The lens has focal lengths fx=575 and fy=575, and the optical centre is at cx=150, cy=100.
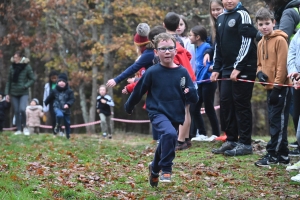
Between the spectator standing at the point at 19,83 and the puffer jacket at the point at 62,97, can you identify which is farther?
the spectator standing at the point at 19,83

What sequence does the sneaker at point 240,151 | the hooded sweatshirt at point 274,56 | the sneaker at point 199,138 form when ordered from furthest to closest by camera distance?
the sneaker at point 199,138
the sneaker at point 240,151
the hooded sweatshirt at point 274,56

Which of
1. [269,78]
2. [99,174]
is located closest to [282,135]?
[269,78]

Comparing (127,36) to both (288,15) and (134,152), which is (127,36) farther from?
(288,15)

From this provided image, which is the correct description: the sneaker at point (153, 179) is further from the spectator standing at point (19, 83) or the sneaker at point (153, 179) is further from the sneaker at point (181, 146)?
the spectator standing at point (19, 83)

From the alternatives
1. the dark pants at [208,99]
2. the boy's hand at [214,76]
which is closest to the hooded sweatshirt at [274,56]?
the boy's hand at [214,76]

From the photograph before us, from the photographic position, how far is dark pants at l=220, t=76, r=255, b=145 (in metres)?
9.06

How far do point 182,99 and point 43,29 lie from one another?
30.3 m

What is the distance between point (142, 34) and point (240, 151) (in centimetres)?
251

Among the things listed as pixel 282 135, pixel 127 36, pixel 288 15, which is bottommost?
pixel 282 135

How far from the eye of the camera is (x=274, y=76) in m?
8.39

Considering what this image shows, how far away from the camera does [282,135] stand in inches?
334

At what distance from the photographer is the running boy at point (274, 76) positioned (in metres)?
8.28

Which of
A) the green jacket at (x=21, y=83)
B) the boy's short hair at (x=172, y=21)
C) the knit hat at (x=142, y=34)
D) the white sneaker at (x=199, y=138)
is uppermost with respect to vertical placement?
the boy's short hair at (x=172, y=21)

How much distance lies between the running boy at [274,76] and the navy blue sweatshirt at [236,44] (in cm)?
43
